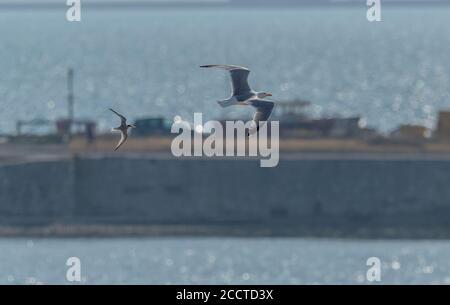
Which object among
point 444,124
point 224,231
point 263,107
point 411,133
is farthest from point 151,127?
point 263,107

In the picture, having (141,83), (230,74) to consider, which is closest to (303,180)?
(230,74)

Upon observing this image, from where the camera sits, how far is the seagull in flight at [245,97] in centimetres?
1329

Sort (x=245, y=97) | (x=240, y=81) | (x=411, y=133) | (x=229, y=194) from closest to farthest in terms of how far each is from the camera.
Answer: (x=245, y=97)
(x=240, y=81)
(x=229, y=194)
(x=411, y=133)

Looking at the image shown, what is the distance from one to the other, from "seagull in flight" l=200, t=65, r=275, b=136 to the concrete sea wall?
20520 millimetres

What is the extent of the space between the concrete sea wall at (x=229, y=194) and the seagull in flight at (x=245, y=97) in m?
20.5

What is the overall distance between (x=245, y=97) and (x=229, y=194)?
70.5 ft

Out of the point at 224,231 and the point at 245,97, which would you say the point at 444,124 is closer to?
the point at 224,231

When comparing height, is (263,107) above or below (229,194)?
above

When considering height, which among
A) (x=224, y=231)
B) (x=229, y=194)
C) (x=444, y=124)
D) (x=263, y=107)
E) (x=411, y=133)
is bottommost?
(x=224, y=231)

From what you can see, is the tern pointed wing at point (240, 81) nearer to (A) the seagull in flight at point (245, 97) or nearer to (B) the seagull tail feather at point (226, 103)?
(A) the seagull in flight at point (245, 97)

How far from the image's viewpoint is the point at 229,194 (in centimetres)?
3516

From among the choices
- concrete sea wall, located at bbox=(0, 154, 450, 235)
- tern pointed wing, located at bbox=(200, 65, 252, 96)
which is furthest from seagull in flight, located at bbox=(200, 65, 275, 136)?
concrete sea wall, located at bbox=(0, 154, 450, 235)

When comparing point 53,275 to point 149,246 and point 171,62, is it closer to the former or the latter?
point 149,246

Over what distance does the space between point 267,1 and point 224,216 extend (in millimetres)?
104646
